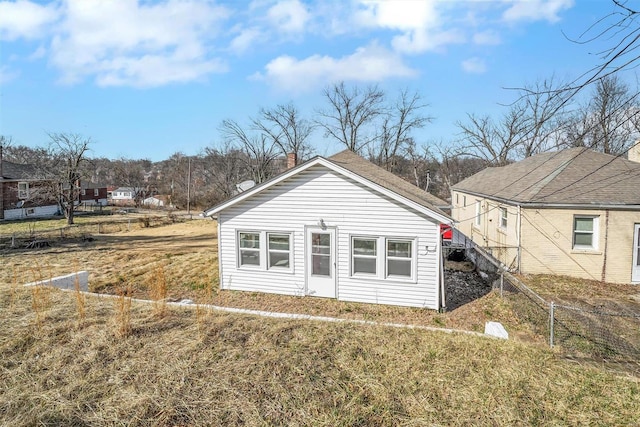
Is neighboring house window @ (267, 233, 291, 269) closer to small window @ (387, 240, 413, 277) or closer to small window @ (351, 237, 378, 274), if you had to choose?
small window @ (351, 237, 378, 274)

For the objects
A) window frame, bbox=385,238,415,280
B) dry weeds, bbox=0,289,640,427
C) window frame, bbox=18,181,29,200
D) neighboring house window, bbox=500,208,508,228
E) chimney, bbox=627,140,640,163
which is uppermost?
chimney, bbox=627,140,640,163

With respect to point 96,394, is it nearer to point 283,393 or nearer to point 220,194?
point 283,393

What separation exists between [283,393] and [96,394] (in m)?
2.36

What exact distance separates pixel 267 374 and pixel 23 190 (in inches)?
1722

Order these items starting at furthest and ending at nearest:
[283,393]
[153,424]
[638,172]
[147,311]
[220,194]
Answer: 1. [220,194]
2. [638,172]
3. [147,311]
4. [283,393]
5. [153,424]

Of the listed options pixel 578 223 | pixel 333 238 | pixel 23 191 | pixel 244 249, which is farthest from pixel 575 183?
pixel 23 191

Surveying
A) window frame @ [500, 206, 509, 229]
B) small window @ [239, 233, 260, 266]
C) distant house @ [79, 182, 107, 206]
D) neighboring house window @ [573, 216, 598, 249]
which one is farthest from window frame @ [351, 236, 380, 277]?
distant house @ [79, 182, 107, 206]

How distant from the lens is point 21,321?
22.0 ft

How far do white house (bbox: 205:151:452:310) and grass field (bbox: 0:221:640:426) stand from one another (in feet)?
10.5

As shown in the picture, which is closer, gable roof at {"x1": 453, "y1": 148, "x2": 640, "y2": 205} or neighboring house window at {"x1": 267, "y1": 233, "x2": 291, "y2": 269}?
neighboring house window at {"x1": 267, "y1": 233, "x2": 291, "y2": 269}

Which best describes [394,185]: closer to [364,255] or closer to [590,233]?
[364,255]

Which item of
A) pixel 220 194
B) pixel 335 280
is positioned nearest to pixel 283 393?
pixel 335 280

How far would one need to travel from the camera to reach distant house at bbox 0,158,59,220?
3403 cm

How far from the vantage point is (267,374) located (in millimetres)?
5004
